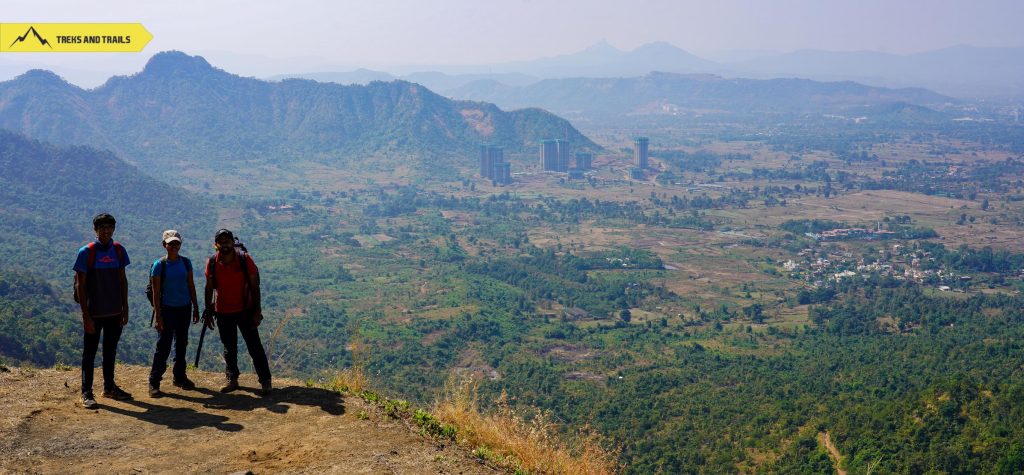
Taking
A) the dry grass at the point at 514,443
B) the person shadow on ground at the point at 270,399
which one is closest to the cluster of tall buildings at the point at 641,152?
the dry grass at the point at 514,443

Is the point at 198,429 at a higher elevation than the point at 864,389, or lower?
higher

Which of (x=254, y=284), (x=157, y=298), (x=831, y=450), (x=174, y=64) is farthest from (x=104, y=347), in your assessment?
(x=174, y=64)

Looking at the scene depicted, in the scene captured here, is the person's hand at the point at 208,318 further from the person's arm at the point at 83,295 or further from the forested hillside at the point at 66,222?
the forested hillside at the point at 66,222

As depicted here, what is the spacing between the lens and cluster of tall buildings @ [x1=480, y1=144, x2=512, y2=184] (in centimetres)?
10388

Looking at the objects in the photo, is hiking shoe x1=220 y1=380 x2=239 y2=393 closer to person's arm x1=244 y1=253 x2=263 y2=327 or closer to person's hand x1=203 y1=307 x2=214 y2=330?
person's hand x1=203 y1=307 x2=214 y2=330

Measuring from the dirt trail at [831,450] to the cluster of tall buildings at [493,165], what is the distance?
3300 inches

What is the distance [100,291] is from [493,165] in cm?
9901

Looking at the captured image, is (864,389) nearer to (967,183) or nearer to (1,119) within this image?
(967,183)

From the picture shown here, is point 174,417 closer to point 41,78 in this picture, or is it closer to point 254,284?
point 254,284

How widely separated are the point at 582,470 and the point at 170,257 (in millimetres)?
4207

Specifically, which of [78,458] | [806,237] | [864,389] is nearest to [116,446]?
[78,458]

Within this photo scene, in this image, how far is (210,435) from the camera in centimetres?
668

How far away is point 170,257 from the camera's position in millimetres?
7449

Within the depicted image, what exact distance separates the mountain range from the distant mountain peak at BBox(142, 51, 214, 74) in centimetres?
14
